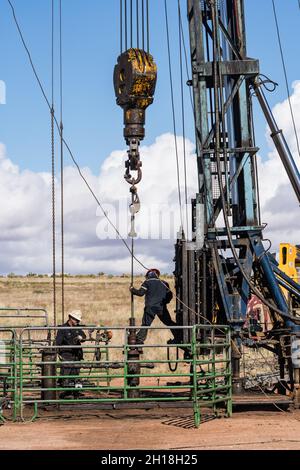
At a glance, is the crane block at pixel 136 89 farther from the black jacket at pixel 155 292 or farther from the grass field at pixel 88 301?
the grass field at pixel 88 301

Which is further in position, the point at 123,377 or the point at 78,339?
the point at 78,339

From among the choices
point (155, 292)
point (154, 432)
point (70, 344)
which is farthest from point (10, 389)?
point (155, 292)

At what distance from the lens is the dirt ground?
12.2 m

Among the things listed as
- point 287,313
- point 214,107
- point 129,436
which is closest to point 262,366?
point 287,313

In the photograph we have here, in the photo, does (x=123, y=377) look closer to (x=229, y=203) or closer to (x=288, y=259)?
(x=229, y=203)

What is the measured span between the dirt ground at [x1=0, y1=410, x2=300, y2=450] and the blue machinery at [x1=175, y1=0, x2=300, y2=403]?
1.76 m

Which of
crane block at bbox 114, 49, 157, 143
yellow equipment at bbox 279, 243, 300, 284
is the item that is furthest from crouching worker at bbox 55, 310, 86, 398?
yellow equipment at bbox 279, 243, 300, 284

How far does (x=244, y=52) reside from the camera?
54.7ft

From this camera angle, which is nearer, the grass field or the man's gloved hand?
the man's gloved hand

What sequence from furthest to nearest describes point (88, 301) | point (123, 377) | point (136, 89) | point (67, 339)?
point (88, 301)
point (67, 339)
point (136, 89)
point (123, 377)

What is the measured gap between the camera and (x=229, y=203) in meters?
16.4

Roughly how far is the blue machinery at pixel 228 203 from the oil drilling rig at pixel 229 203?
0.02 m

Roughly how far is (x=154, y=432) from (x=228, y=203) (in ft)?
15.0

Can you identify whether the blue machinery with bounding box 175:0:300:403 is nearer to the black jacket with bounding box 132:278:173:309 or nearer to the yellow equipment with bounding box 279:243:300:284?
the black jacket with bounding box 132:278:173:309
